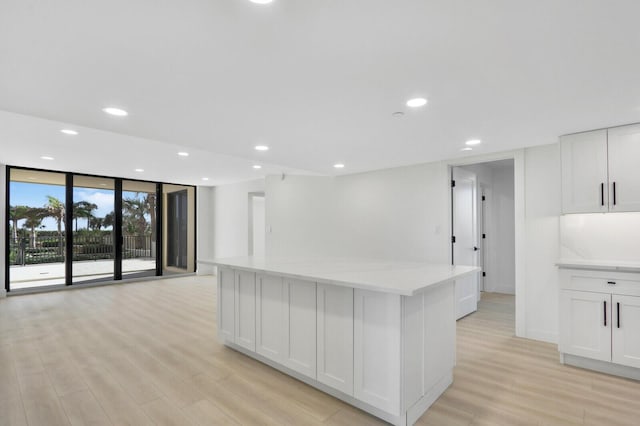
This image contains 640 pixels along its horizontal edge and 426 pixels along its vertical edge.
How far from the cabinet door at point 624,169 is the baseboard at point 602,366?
1.40 meters

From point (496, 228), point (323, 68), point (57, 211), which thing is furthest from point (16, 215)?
point (496, 228)

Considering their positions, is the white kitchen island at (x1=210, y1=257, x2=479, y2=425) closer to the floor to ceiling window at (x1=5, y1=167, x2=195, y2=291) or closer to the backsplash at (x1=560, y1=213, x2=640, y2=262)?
the backsplash at (x1=560, y1=213, x2=640, y2=262)

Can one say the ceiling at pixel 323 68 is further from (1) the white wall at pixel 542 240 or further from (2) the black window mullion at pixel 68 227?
(2) the black window mullion at pixel 68 227

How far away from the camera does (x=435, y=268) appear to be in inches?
107

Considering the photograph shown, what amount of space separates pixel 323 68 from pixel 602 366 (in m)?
3.51

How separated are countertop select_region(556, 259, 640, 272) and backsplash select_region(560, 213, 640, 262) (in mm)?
100

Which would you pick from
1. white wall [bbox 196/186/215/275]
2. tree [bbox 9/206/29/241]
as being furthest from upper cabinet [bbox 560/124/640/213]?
tree [bbox 9/206/29/241]

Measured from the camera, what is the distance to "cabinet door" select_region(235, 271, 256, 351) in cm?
308

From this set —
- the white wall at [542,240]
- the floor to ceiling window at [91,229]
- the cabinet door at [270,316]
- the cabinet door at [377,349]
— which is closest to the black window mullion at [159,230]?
the floor to ceiling window at [91,229]

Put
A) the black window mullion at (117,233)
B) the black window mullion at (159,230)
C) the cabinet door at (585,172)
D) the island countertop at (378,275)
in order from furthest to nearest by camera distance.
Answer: the black window mullion at (159,230) → the black window mullion at (117,233) → the cabinet door at (585,172) → the island countertop at (378,275)

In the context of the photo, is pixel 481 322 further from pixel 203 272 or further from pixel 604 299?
pixel 203 272

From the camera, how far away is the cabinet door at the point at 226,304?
333cm

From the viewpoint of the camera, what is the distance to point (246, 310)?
3.16 m

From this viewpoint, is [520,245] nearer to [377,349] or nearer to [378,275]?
[378,275]
